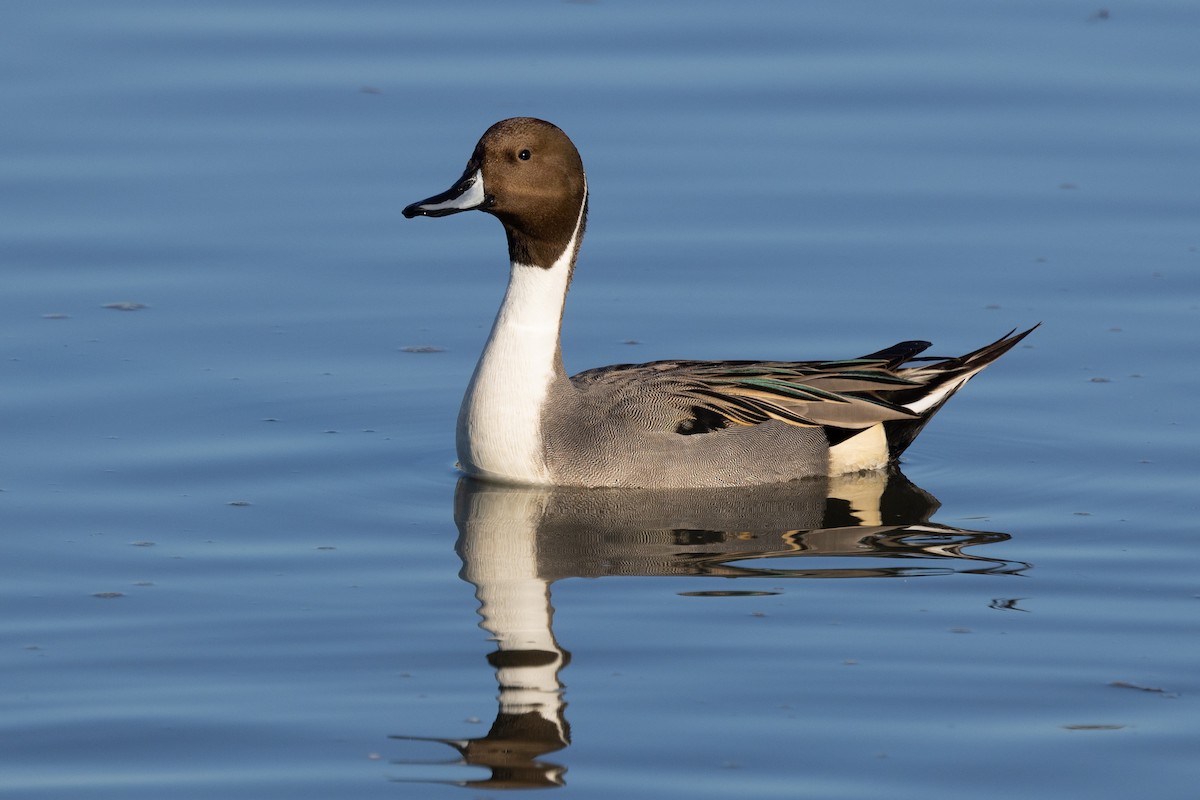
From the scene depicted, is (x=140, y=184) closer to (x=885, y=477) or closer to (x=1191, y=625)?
(x=885, y=477)

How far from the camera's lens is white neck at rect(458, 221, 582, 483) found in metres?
9.58

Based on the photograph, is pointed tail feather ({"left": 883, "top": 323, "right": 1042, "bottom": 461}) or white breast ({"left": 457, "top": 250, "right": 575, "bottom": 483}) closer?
white breast ({"left": 457, "top": 250, "right": 575, "bottom": 483})

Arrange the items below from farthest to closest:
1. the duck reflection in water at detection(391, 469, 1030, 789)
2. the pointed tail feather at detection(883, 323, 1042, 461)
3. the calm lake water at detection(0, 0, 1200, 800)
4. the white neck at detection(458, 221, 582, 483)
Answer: the pointed tail feather at detection(883, 323, 1042, 461) → the white neck at detection(458, 221, 582, 483) → the duck reflection in water at detection(391, 469, 1030, 789) → the calm lake water at detection(0, 0, 1200, 800)

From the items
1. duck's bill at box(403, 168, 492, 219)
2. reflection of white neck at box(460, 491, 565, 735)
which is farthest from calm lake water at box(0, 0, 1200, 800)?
duck's bill at box(403, 168, 492, 219)

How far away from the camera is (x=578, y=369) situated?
36.1 feet

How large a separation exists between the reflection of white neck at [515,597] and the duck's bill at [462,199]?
4.08ft

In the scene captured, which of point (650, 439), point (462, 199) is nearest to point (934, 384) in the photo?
point (650, 439)

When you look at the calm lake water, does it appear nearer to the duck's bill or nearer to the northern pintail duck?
the northern pintail duck

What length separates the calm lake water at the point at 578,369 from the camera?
6953mm

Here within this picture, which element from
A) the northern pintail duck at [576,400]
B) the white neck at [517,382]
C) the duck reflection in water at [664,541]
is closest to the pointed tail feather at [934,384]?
the northern pintail duck at [576,400]

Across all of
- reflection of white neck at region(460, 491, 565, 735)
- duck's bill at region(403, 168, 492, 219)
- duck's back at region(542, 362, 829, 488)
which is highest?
duck's bill at region(403, 168, 492, 219)

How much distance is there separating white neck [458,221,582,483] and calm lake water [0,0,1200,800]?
163mm

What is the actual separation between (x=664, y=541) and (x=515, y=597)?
95 centimetres

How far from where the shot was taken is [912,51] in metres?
14.7
